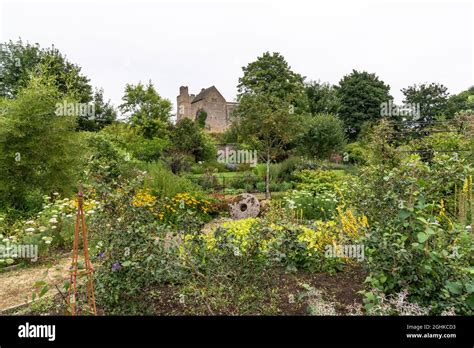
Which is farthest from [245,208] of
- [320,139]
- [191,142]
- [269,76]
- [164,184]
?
[269,76]

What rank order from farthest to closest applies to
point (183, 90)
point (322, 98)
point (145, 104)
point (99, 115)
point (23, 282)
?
point (183, 90) → point (322, 98) → point (145, 104) → point (99, 115) → point (23, 282)

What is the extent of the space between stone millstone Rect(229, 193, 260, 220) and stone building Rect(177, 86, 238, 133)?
27.6 metres

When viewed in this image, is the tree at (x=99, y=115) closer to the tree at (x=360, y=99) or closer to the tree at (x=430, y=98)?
the tree at (x=360, y=99)

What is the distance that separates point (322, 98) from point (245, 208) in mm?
23720

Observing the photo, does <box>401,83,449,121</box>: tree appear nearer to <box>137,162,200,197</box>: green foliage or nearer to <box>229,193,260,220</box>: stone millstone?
<box>229,193,260,220</box>: stone millstone

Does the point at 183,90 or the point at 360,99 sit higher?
the point at 183,90

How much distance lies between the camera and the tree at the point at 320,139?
19047 mm

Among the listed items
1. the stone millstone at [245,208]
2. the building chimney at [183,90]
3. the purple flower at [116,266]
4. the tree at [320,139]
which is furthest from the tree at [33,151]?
the building chimney at [183,90]

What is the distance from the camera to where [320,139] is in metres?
19.1

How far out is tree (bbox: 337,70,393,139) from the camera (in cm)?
2722

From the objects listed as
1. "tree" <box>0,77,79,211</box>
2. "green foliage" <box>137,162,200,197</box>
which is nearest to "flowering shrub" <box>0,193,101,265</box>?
"tree" <box>0,77,79,211</box>

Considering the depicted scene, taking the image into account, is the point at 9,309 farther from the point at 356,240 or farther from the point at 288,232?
the point at 356,240

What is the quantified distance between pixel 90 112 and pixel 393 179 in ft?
63.6

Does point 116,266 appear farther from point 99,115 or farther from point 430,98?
point 430,98
